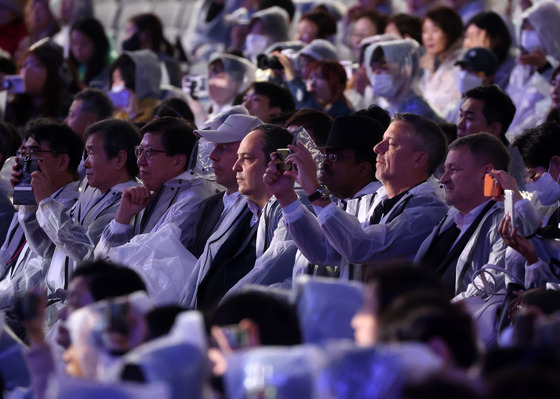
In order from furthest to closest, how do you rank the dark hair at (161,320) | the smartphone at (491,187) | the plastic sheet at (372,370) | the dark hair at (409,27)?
the dark hair at (409,27), the smartphone at (491,187), the dark hair at (161,320), the plastic sheet at (372,370)

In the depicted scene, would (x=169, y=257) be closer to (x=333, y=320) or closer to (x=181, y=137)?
(x=181, y=137)

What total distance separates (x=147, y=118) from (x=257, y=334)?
4.68 m

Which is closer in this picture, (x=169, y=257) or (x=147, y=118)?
(x=169, y=257)

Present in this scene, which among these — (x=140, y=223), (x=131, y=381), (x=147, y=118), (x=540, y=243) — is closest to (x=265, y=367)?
(x=131, y=381)

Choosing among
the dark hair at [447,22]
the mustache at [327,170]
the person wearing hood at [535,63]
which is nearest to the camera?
the mustache at [327,170]

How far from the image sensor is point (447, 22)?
7742 millimetres

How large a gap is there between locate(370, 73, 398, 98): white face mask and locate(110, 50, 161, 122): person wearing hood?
1.50 metres

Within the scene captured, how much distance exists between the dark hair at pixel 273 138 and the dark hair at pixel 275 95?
4.79 feet

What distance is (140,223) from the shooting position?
5.21 meters

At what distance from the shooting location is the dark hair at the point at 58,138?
555 centimetres

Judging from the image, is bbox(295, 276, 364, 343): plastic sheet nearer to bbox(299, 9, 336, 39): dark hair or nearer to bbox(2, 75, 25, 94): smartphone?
bbox(2, 75, 25, 94): smartphone

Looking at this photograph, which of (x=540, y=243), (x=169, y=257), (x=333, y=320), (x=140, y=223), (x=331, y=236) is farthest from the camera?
(x=140, y=223)

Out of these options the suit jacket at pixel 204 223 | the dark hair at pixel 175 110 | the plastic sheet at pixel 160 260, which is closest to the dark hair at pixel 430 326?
the plastic sheet at pixel 160 260

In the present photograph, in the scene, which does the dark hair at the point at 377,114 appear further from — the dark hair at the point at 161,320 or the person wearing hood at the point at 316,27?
the person wearing hood at the point at 316,27
